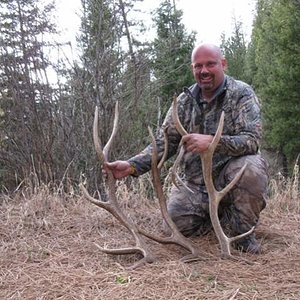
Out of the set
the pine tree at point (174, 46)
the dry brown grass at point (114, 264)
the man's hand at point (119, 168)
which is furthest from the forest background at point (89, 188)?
the pine tree at point (174, 46)

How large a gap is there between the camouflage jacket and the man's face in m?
0.10

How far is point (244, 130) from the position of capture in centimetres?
385

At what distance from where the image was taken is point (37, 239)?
416 centimetres

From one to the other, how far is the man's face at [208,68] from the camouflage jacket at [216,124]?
0.33ft

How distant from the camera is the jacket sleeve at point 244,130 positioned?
12.3ft

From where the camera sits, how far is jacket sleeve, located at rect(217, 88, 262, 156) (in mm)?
3734

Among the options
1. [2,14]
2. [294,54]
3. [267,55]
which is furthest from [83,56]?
[267,55]

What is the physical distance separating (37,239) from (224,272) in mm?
1607

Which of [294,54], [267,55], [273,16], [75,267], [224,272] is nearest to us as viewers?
[224,272]

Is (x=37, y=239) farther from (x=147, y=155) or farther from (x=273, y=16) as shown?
(x=273, y=16)

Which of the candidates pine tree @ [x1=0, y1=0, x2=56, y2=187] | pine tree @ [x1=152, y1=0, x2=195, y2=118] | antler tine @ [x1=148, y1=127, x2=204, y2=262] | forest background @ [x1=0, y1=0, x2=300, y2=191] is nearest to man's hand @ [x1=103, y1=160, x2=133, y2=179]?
antler tine @ [x1=148, y1=127, x2=204, y2=262]

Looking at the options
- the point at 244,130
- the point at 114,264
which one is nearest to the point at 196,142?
the point at 244,130

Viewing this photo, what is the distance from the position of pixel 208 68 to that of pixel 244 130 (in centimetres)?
53

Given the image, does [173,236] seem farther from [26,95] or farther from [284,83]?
[284,83]
